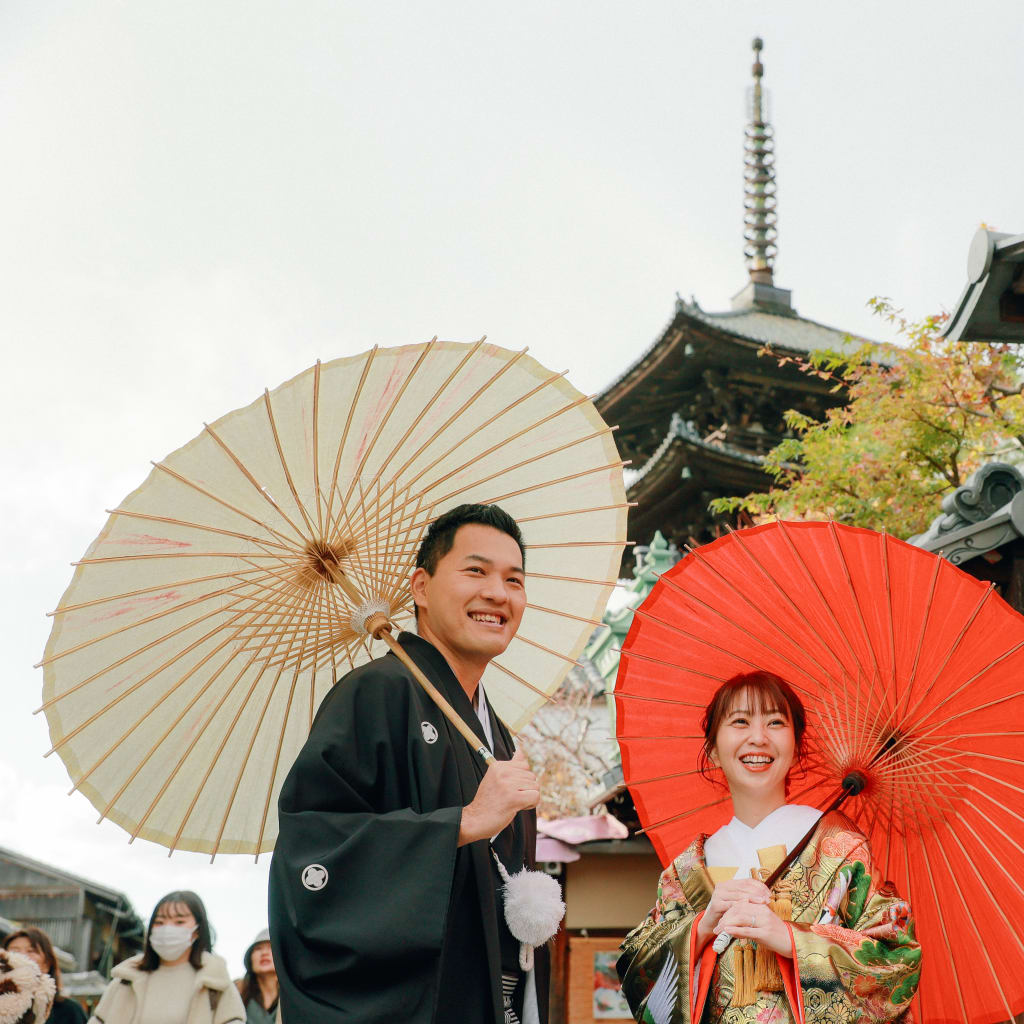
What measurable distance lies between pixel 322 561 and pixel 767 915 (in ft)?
4.92

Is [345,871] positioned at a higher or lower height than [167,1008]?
higher

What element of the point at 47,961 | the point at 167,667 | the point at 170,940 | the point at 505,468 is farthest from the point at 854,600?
the point at 47,961

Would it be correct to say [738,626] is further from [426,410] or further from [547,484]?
[426,410]

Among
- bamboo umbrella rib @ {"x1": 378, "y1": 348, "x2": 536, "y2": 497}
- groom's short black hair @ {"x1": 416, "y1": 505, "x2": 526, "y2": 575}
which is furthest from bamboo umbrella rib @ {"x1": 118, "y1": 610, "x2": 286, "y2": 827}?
bamboo umbrella rib @ {"x1": 378, "y1": 348, "x2": 536, "y2": 497}

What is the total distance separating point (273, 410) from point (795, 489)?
9.71 metres

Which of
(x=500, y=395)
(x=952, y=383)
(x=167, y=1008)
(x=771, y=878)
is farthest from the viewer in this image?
(x=952, y=383)

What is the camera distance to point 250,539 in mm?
3139

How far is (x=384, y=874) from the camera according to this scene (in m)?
2.55

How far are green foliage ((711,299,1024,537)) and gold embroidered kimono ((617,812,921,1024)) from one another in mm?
7723

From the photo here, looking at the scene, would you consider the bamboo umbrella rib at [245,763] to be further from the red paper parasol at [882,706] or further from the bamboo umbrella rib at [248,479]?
the red paper parasol at [882,706]

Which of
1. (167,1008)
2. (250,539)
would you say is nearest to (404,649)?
(250,539)

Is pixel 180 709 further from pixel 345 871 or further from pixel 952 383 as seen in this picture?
pixel 952 383

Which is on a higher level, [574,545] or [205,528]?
[574,545]

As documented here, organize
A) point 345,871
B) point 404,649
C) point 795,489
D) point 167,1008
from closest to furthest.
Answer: point 345,871, point 404,649, point 167,1008, point 795,489
